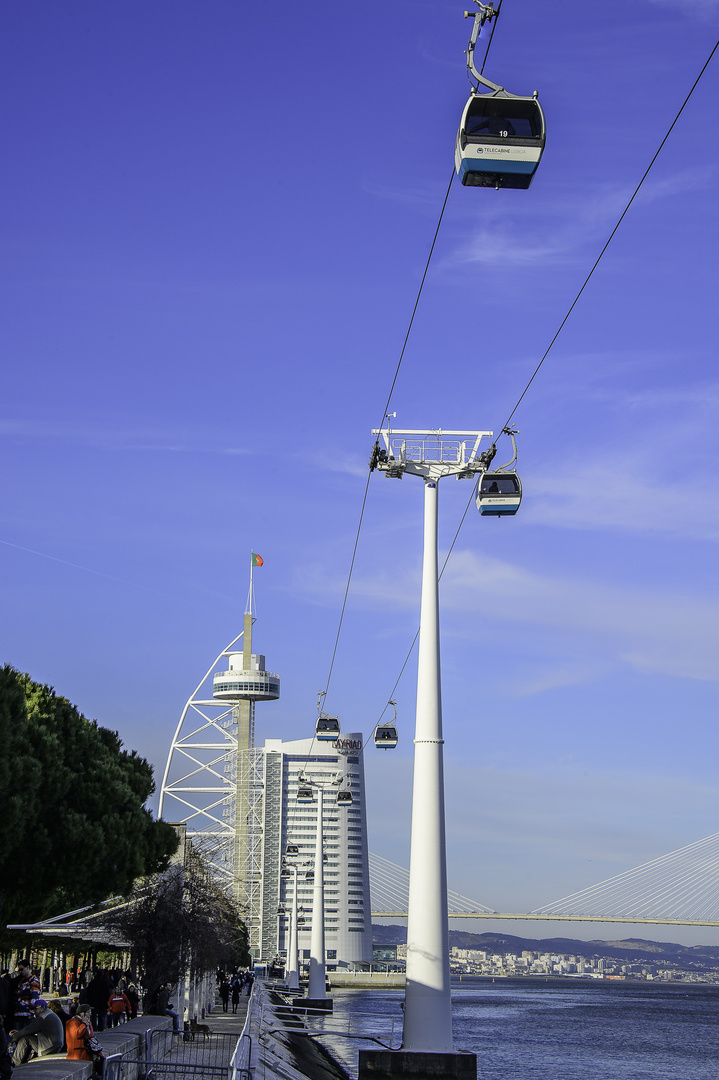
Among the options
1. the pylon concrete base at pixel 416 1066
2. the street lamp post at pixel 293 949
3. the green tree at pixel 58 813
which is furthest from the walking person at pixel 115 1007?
the street lamp post at pixel 293 949

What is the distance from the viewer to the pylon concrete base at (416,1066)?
15.9m

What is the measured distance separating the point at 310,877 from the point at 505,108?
650 feet

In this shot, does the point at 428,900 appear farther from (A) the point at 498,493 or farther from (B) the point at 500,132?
(B) the point at 500,132

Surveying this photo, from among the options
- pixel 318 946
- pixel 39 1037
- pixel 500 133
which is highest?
pixel 500 133

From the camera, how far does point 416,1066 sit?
52.6 feet

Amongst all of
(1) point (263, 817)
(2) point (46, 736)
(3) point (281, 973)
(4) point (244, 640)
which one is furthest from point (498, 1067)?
(1) point (263, 817)

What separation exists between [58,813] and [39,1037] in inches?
467

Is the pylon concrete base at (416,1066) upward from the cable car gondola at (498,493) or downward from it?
downward

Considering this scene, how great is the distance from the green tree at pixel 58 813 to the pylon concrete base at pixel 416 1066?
28.3ft

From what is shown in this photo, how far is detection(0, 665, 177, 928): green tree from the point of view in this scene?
21281 millimetres

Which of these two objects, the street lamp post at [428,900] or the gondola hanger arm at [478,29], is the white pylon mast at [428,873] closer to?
the street lamp post at [428,900]

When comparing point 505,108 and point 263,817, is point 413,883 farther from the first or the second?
point 263,817

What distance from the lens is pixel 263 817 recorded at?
637 feet

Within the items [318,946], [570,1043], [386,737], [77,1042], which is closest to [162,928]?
[386,737]
